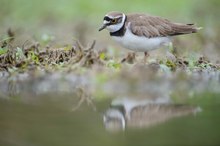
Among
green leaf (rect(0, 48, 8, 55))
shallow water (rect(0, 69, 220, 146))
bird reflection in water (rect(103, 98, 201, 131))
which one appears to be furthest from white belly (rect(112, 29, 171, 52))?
bird reflection in water (rect(103, 98, 201, 131))

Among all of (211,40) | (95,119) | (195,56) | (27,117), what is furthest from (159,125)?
(211,40)

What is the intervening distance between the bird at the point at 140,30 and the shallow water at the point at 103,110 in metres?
1.35

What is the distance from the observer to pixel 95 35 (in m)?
16.4

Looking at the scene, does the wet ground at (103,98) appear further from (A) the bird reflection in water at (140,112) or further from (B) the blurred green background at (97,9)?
(B) the blurred green background at (97,9)

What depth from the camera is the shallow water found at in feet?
23.3

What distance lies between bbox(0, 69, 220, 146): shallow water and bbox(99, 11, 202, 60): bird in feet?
4.44

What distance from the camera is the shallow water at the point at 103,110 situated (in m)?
7.10

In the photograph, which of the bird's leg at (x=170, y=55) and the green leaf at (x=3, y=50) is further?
the bird's leg at (x=170, y=55)

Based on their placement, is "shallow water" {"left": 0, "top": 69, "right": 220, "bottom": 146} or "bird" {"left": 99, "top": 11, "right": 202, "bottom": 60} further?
"bird" {"left": 99, "top": 11, "right": 202, "bottom": 60}

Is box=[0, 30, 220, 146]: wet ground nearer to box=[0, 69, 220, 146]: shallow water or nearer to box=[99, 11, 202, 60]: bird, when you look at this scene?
box=[0, 69, 220, 146]: shallow water

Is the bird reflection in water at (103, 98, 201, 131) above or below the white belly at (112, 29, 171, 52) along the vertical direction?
below

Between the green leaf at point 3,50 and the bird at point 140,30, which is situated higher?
the bird at point 140,30

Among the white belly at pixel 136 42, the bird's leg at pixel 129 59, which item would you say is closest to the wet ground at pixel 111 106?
the white belly at pixel 136 42

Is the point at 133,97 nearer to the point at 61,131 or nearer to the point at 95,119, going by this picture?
the point at 95,119
